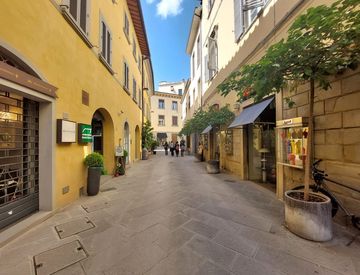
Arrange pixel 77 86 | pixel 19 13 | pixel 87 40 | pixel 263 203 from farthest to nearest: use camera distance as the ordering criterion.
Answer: pixel 87 40, pixel 77 86, pixel 263 203, pixel 19 13

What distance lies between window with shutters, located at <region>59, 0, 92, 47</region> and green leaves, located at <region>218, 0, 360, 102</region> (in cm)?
418

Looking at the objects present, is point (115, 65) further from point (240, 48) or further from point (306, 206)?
point (306, 206)

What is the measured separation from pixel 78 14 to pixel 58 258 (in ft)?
18.1

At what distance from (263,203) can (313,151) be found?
160cm

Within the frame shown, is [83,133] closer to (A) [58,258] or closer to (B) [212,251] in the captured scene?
(A) [58,258]

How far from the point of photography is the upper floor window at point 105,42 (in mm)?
6716

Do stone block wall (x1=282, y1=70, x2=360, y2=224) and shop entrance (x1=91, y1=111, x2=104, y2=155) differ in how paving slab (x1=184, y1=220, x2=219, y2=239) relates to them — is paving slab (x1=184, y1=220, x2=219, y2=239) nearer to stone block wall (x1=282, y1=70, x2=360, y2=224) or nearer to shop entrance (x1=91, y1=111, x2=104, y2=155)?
stone block wall (x1=282, y1=70, x2=360, y2=224)

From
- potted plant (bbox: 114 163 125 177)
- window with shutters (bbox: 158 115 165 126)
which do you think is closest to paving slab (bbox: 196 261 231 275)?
potted plant (bbox: 114 163 125 177)

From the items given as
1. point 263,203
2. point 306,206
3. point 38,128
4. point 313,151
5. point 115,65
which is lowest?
point 263,203

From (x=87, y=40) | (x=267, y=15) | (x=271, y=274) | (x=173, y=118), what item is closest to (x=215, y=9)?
(x=267, y=15)

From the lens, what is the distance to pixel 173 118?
115ft

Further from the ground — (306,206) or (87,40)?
(87,40)

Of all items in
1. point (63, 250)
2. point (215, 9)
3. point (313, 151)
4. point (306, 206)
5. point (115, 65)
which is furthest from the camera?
point (215, 9)

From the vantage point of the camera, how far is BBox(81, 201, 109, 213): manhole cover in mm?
4137
